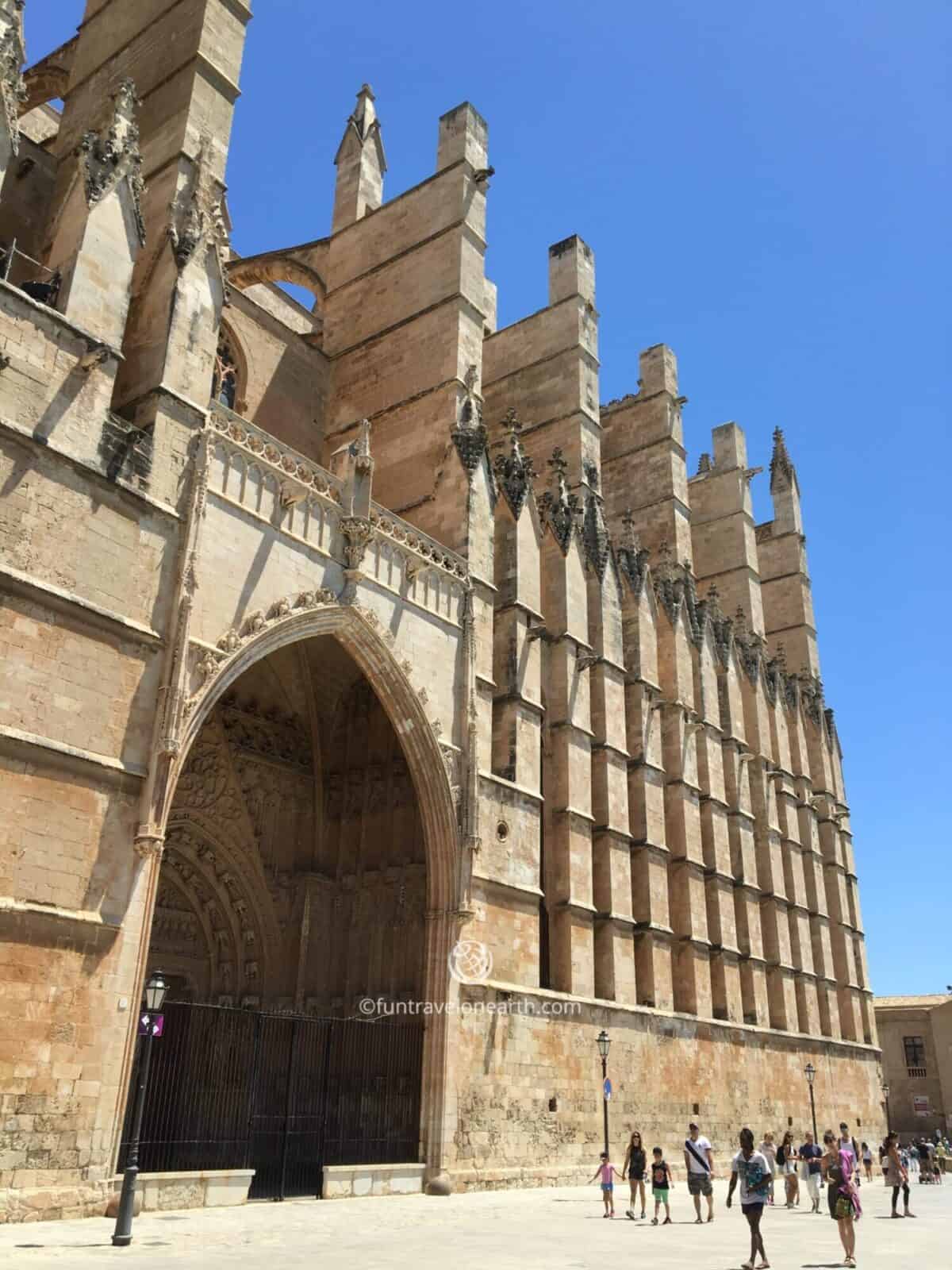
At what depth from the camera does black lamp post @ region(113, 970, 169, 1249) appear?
311 inches

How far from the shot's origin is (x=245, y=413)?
18.3m

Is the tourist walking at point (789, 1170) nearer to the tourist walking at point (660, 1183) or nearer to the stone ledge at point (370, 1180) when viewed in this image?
the tourist walking at point (660, 1183)

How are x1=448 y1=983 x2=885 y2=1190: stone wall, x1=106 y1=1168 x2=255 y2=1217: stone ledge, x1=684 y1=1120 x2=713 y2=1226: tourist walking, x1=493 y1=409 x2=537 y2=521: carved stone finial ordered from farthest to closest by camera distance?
x1=493 y1=409 x2=537 y2=521: carved stone finial < x1=448 y1=983 x2=885 y2=1190: stone wall < x1=684 y1=1120 x2=713 y2=1226: tourist walking < x1=106 y1=1168 x2=255 y2=1217: stone ledge

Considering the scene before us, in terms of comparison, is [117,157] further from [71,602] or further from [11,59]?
[71,602]

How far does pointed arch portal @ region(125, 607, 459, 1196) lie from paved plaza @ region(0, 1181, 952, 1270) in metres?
1.22

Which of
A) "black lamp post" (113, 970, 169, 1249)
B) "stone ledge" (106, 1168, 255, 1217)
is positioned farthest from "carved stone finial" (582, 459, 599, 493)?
"black lamp post" (113, 970, 169, 1249)

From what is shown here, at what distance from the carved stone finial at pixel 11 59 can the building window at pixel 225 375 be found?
6617mm

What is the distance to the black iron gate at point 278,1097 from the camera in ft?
37.4

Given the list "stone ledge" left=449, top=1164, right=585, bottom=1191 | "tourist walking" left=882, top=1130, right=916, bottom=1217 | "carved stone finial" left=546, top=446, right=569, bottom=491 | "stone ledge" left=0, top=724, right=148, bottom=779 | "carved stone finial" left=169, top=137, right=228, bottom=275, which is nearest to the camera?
"stone ledge" left=0, top=724, right=148, bottom=779

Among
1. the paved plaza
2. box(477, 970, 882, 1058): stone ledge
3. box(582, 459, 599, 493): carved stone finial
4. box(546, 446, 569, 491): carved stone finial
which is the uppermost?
box(582, 459, 599, 493): carved stone finial

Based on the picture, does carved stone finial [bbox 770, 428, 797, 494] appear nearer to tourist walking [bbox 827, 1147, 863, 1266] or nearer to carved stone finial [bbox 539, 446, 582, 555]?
carved stone finial [bbox 539, 446, 582, 555]

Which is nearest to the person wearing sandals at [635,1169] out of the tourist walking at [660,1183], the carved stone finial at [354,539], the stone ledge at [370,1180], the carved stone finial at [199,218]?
the tourist walking at [660,1183]

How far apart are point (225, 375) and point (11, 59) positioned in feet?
24.6

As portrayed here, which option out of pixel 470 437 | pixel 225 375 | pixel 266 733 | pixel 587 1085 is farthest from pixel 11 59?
pixel 587 1085
